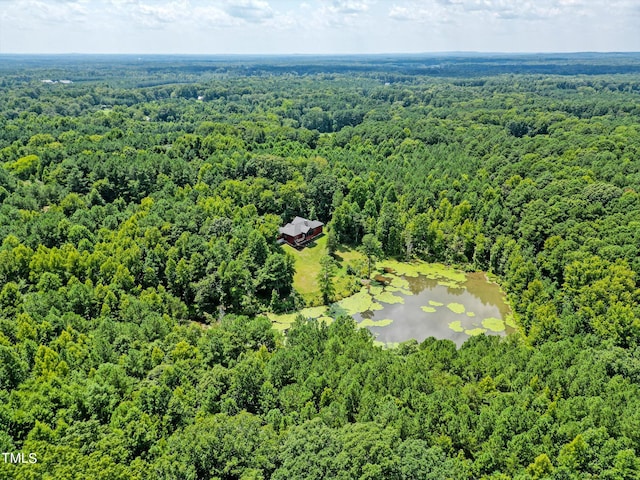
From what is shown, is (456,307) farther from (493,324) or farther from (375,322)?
(375,322)

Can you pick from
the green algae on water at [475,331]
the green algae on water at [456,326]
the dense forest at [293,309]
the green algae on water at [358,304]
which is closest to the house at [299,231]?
the dense forest at [293,309]

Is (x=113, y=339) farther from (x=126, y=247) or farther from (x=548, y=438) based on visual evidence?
(x=548, y=438)

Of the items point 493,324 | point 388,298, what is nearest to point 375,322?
point 388,298

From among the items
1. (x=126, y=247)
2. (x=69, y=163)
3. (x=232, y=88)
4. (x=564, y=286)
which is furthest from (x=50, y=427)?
(x=232, y=88)

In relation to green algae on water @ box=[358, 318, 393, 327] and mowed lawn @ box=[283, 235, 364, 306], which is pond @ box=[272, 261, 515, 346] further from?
mowed lawn @ box=[283, 235, 364, 306]

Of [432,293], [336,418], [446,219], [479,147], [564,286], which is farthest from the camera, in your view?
[479,147]

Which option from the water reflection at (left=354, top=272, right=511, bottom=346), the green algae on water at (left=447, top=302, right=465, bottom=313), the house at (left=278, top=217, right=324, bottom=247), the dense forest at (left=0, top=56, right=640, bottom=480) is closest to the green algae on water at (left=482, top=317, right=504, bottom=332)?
the water reflection at (left=354, top=272, right=511, bottom=346)
